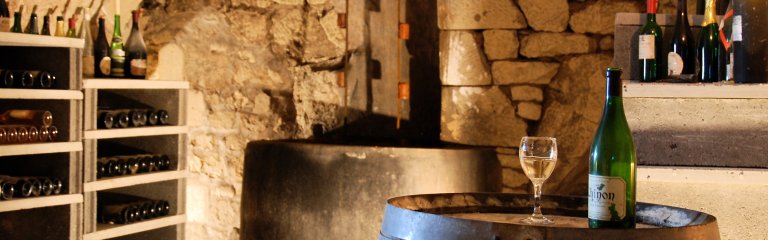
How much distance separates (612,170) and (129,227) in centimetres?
267

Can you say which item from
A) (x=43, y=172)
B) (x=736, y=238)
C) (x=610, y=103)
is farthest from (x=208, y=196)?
(x=610, y=103)

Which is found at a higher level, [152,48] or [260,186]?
[152,48]

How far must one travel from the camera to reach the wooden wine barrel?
4.23ft

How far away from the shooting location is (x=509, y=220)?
1.61 metres

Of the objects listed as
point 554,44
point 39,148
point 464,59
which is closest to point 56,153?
point 39,148

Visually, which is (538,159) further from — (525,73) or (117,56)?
(117,56)

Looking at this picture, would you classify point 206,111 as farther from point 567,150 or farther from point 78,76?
point 567,150

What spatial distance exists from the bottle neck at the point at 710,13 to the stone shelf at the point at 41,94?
7.41 ft

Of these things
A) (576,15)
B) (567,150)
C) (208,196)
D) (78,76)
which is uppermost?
(576,15)

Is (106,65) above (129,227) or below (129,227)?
above

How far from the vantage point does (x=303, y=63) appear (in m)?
4.20

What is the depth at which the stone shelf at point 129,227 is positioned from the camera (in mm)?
3608

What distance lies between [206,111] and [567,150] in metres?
1.74

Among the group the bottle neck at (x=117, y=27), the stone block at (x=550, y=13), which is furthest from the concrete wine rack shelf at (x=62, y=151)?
the stone block at (x=550, y=13)
